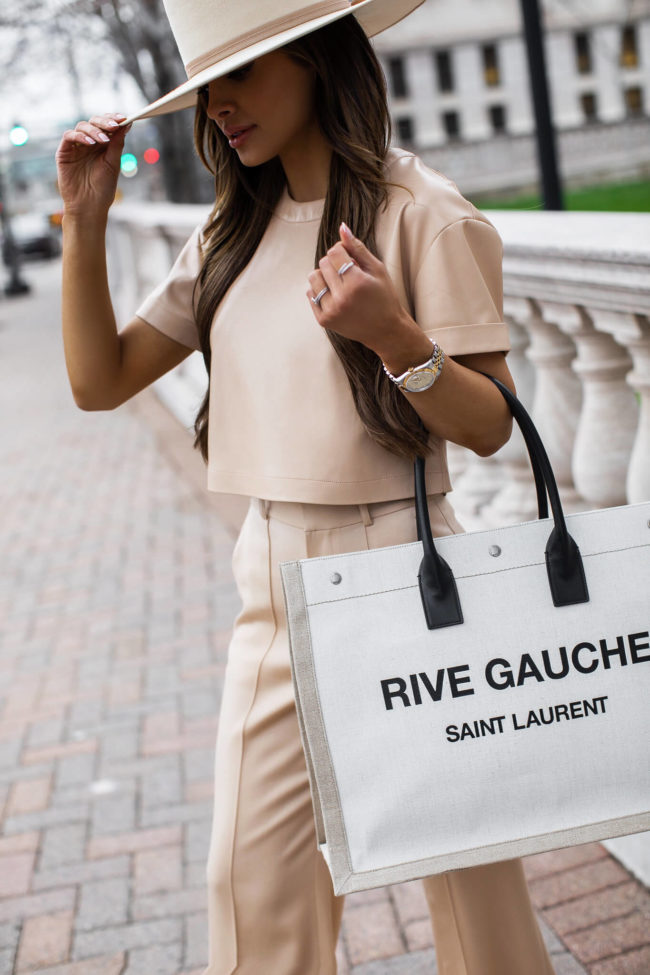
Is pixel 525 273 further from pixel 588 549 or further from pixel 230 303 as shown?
pixel 588 549

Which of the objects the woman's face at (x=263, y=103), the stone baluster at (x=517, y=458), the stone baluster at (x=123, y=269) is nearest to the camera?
the woman's face at (x=263, y=103)

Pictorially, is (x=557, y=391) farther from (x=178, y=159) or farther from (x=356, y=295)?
(x=178, y=159)

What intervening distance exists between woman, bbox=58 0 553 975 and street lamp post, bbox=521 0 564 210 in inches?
148

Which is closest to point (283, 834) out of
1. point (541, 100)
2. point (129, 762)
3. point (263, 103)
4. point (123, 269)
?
point (263, 103)

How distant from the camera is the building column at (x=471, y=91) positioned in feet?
214

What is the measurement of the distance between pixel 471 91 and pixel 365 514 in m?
68.8

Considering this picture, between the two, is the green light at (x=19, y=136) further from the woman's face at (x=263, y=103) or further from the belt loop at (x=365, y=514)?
the belt loop at (x=365, y=514)

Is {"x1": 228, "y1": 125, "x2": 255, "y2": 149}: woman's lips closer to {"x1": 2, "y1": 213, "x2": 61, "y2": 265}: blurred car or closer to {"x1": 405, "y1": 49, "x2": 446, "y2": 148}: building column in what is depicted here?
{"x1": 2, "y1": 213, "x2": 61, "y2": 265}: blurred car

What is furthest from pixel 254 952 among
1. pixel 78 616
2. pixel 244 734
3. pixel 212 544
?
pixel 212 544

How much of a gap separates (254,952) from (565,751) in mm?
649

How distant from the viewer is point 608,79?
6719 centimetres

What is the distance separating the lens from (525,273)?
9.56 feet

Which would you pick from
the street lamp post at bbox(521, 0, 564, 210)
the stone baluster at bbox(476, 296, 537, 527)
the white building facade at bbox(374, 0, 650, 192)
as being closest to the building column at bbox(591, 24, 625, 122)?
the white building facade at bbox(374, 0, 650, 192)

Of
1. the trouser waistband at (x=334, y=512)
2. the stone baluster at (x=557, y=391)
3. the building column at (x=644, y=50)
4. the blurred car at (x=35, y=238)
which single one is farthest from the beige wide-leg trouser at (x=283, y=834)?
the building column at (x=644, y=50)
